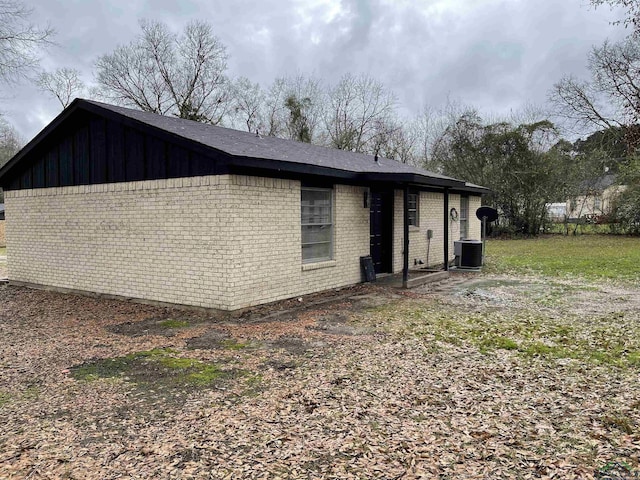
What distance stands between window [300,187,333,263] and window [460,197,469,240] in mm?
8011

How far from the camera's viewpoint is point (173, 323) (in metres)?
7.36

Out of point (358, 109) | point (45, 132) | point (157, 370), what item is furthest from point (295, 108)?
point (157, 370)

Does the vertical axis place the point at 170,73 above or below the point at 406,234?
above

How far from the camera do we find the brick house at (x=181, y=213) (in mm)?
7836

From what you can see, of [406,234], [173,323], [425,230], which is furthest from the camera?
[425,230]

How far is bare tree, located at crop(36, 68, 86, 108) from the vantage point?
97.1ft

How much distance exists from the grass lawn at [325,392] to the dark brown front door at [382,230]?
11.5 ft

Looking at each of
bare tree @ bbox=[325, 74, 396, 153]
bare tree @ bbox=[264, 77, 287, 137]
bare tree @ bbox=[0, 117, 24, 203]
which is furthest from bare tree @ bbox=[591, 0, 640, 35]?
bare tree @ bbox=[0, 117, 24, 203]

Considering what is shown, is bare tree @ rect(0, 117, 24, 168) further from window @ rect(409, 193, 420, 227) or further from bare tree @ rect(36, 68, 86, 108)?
window @ rect(409, 193, 420, 227)

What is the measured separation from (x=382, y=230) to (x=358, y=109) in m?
22.1

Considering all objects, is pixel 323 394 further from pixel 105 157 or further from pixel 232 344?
pixel 105 157

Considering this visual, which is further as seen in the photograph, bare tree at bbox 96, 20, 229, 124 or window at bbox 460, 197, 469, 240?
bare tree at bbox 96, 20, 229, 124

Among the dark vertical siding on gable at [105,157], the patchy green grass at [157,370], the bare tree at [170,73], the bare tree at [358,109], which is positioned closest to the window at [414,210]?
the dark vertical siding on gable at [105,157]

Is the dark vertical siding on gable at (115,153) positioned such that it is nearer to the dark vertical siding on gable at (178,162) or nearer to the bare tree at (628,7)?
the dark vertical siding on gable at (178,162)
